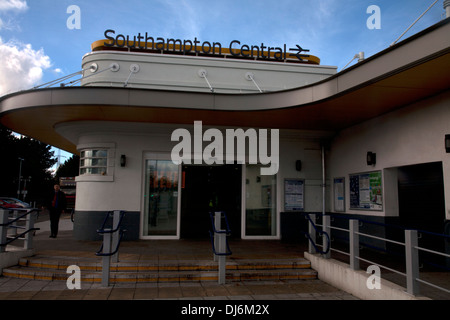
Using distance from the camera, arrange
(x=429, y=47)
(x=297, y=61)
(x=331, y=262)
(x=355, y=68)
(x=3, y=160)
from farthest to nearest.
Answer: (x=3, y=160)
(x=297, y=61)
(x=331, y=262)
(x=355, y=68)
(x=429, y=47)

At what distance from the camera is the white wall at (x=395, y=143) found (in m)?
5.86

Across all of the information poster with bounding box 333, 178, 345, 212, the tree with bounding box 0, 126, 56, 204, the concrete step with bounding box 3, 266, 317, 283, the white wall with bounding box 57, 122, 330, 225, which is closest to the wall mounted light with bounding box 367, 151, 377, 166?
the information poster with bounding box 333, 178, 345, 212

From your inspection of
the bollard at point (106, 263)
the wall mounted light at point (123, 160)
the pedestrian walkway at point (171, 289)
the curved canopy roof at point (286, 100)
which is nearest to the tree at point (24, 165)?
the curved canopy roof at point (286, 100)

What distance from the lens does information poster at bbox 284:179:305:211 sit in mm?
9391

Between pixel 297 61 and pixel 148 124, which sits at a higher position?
pixel 297 61

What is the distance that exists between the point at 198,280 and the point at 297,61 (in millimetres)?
8045

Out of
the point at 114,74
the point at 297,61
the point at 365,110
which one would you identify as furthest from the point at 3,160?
the point at 365,110

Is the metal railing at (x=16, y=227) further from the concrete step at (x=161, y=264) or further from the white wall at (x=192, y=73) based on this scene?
the white wall at (x=192, y=73)

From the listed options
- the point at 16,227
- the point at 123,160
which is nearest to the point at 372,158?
the point at 123,160

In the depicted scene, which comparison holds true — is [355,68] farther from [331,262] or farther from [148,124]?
[148,124]

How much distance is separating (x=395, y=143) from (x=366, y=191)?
1.41m

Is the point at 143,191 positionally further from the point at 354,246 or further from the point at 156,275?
the point at 354,246

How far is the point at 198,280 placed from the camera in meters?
5.91

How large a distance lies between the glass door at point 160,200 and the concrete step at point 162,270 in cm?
266
